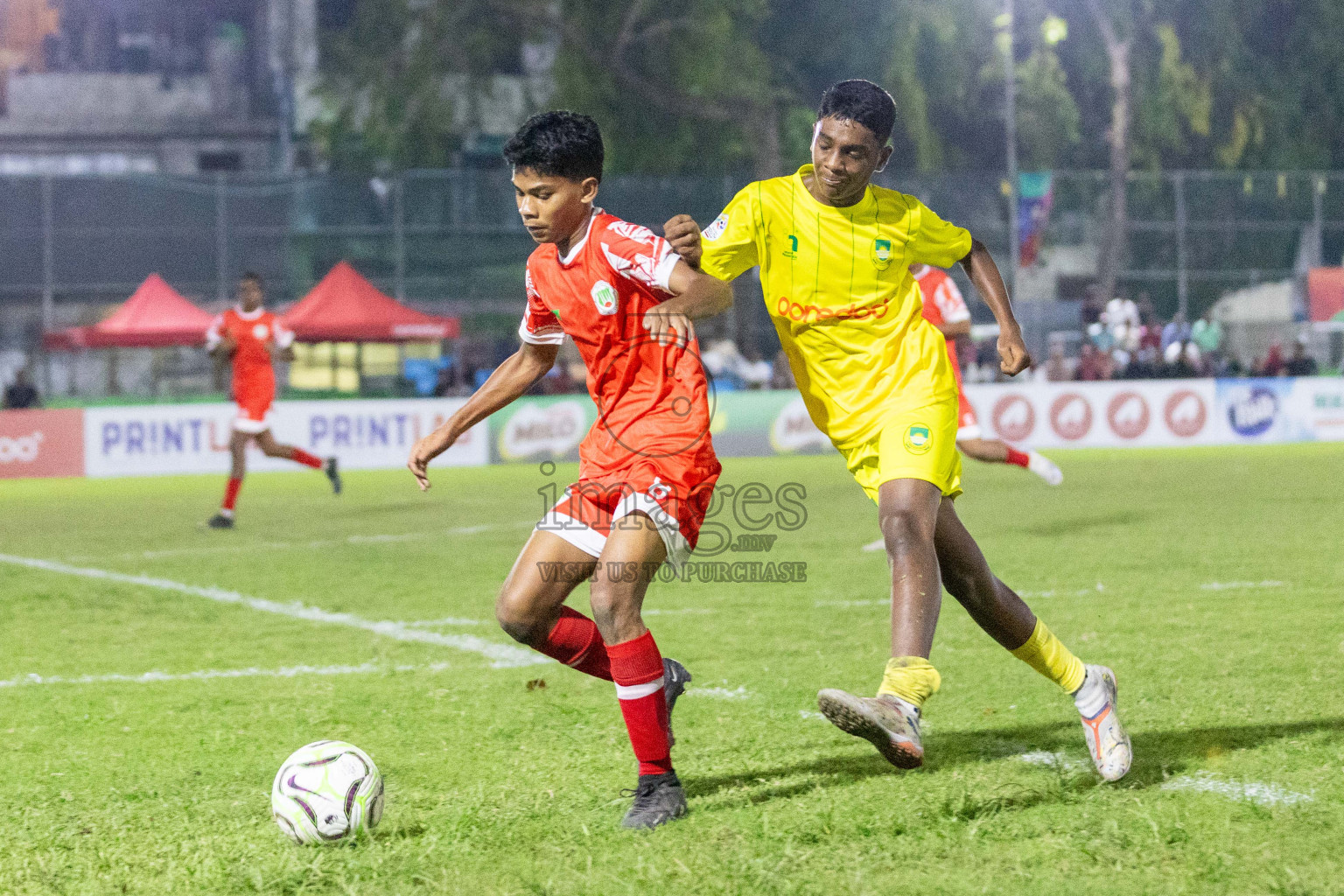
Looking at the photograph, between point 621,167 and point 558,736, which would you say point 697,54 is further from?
point 558,736

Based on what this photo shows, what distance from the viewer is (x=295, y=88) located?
36500 mm

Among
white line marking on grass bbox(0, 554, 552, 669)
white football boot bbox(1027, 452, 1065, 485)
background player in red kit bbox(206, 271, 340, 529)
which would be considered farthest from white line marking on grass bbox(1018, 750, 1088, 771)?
background player in red kit bbox(206, 271, 340, 529)

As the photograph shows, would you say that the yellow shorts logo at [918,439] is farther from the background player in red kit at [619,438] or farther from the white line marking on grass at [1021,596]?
the white line marking on grass at [1021,596]

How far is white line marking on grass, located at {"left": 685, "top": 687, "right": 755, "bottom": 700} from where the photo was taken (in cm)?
525

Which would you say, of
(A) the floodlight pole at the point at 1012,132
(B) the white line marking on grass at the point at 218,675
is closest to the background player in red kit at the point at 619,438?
(B) the white line marking on grass at the point at 218,675

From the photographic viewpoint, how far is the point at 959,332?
8.62 metres

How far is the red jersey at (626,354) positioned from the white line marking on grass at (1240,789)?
148 centimetres

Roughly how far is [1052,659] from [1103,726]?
244mm

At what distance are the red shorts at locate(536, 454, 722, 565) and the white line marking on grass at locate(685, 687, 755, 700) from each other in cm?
142

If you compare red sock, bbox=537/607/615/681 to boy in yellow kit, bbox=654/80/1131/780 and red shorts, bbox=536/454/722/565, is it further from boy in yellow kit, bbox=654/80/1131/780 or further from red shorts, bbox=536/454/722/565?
boy in yellow kit, bbox=654/80/1131/780

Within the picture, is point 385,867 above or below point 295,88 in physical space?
below

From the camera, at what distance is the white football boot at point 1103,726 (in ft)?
12.9

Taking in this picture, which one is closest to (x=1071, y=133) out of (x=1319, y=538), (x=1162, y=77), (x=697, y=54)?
(x=1162, y=77)

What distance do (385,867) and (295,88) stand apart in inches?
1401
